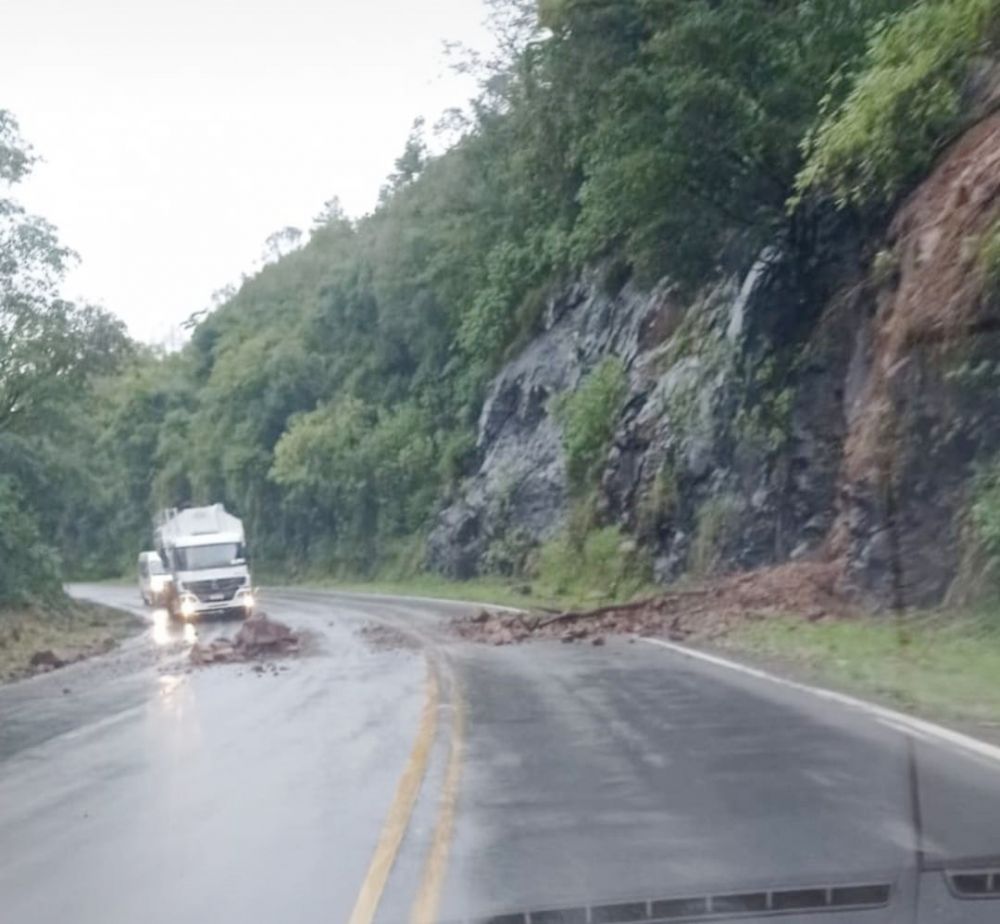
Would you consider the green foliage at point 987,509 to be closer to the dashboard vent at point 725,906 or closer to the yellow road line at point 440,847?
the yellow road line at point 440,847

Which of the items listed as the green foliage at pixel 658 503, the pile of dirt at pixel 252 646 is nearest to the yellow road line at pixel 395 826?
the pile of dirt at pixel 252 646

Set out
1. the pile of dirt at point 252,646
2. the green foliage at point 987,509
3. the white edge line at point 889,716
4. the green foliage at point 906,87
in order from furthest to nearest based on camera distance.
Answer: the pile of dirt at point 252,646 → the green foliage at point 906,87 → the green foliage at point 987,509 → the white edge line at point 889,716

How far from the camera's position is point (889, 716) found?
15.4m

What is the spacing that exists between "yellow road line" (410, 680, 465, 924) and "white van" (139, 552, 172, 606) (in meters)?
37.4

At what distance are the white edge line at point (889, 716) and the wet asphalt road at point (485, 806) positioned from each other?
25cm

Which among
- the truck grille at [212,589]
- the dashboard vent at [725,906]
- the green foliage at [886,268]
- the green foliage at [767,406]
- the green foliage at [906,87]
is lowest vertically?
the dashboard vent at [725,906]

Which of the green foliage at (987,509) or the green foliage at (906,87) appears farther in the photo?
the green foliage at (906,87)

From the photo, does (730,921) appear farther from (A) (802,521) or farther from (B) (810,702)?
(A) (802,521)

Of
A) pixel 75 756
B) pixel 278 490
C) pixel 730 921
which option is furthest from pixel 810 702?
pixel 278 490

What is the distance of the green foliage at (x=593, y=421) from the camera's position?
45.2 meters

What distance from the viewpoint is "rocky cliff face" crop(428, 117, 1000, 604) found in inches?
960

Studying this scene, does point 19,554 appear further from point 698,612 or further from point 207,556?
point 698,612

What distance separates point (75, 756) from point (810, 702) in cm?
703

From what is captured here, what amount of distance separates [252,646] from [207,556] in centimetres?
1864
